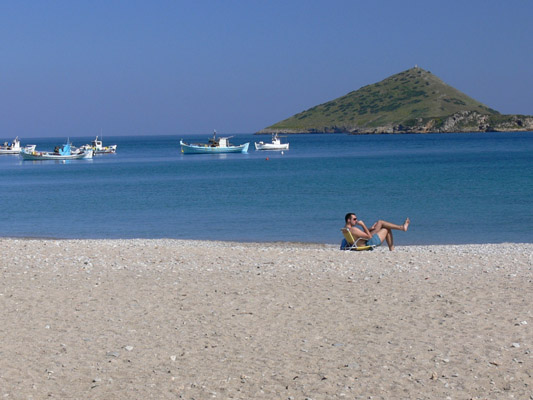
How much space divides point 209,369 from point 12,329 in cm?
279

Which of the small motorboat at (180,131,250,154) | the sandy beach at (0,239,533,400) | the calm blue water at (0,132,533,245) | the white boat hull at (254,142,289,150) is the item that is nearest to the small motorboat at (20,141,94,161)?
the small motorboat at (180,131,250,154)

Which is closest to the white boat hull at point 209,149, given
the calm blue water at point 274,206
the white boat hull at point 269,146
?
the white boat hull at point 269,146

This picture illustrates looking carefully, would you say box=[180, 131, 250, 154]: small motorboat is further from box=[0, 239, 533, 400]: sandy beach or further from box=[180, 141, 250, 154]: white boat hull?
box=[0, 239, 533, 400]: sandy beach

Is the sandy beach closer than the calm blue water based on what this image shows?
Yes

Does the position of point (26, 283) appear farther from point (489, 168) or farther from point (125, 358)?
point (489, 168)

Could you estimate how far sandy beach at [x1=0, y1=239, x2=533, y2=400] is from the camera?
701cm

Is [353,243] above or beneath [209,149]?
above

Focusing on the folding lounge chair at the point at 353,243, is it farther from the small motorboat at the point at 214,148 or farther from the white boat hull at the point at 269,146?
the white boat hull at the point at 269,146

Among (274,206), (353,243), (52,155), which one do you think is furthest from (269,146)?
(353,243)

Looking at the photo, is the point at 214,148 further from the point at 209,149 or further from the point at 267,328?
the point at 267,328

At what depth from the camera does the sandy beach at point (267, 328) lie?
7008 mm

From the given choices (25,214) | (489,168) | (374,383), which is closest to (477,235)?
(374,383)

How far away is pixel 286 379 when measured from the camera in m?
7.14

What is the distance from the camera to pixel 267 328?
8867mm
